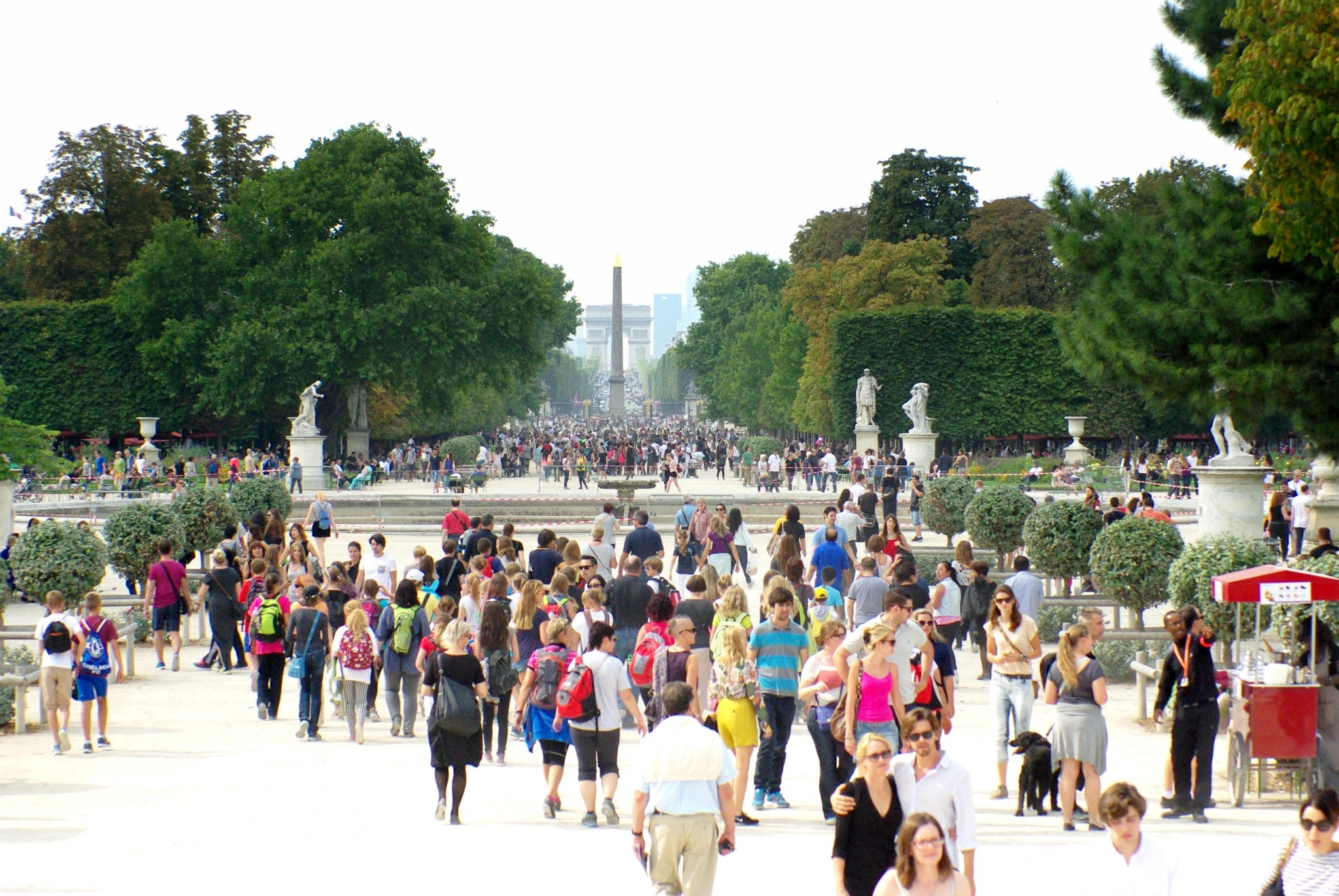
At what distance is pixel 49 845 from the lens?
7.93 metres

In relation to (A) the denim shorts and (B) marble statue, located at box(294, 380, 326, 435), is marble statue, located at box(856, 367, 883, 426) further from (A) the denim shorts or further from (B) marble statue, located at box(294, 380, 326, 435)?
(A) the denim shorts

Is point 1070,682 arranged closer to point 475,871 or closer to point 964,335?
point 475,871

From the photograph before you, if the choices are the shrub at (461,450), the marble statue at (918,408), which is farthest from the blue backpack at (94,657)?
the shrub at (461,450)

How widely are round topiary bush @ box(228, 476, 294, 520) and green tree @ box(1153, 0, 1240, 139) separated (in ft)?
49.5

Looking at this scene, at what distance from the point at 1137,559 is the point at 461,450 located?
3738cm

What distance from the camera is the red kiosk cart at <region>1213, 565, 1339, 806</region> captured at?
9.19 metres

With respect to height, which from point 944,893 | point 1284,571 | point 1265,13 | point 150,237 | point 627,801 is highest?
point 150,237

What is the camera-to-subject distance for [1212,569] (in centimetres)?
1301

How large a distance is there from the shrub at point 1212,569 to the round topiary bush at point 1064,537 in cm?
336

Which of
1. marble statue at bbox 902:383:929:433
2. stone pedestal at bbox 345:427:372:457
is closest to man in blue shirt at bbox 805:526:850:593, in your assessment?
marble statue at bbox 902:383:929:433

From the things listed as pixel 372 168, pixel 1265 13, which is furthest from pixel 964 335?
pixel 1265 13

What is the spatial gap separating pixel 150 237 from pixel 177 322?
6615mm

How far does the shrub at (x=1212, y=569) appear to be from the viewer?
12633 millimetres

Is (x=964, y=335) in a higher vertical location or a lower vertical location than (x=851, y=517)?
higher
